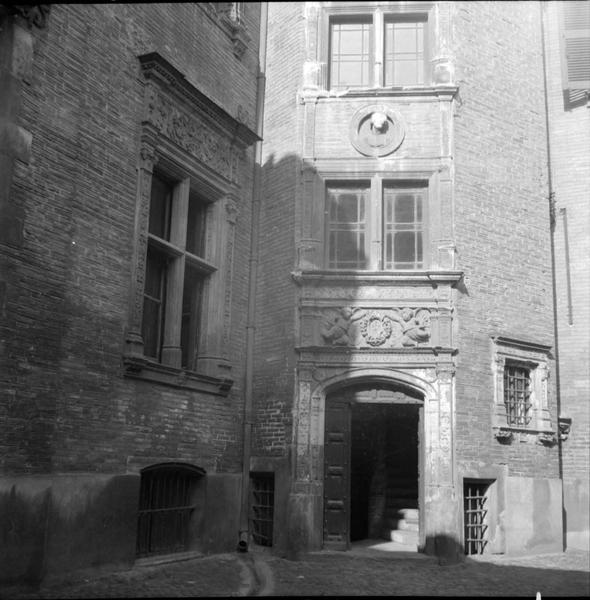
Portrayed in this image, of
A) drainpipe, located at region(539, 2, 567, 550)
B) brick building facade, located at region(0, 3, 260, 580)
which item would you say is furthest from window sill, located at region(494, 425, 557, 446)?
brick building facade, located at region(0, 3, 260, 580)

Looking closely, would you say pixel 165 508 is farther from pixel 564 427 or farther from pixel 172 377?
pixel 564 427

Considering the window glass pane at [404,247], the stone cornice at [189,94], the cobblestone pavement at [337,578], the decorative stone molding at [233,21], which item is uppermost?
the decorative stone molding at [233,21]

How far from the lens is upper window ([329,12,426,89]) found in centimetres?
1295

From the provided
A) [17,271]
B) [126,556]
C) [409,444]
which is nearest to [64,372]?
[17,271]

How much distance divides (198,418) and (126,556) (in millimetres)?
2287

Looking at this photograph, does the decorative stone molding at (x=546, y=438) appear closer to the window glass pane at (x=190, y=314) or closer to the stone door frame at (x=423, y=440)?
the stone door frame at (x=423, y=440)

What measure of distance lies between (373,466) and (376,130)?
21.6ft

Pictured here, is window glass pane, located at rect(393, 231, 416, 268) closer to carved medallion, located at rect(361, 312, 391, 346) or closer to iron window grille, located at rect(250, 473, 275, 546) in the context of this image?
carved medallion, located at rect(361, 312, 391, 346)

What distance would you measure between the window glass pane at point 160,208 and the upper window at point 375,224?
8.92 ft

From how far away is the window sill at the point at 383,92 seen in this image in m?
12.4

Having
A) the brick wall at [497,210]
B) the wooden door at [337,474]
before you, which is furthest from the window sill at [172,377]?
the brick wall at [497,210]

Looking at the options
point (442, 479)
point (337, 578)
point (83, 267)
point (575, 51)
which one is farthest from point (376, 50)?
point (337, 578)

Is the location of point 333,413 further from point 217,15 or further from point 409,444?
point 217,15

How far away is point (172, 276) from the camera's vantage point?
35.1 ft
